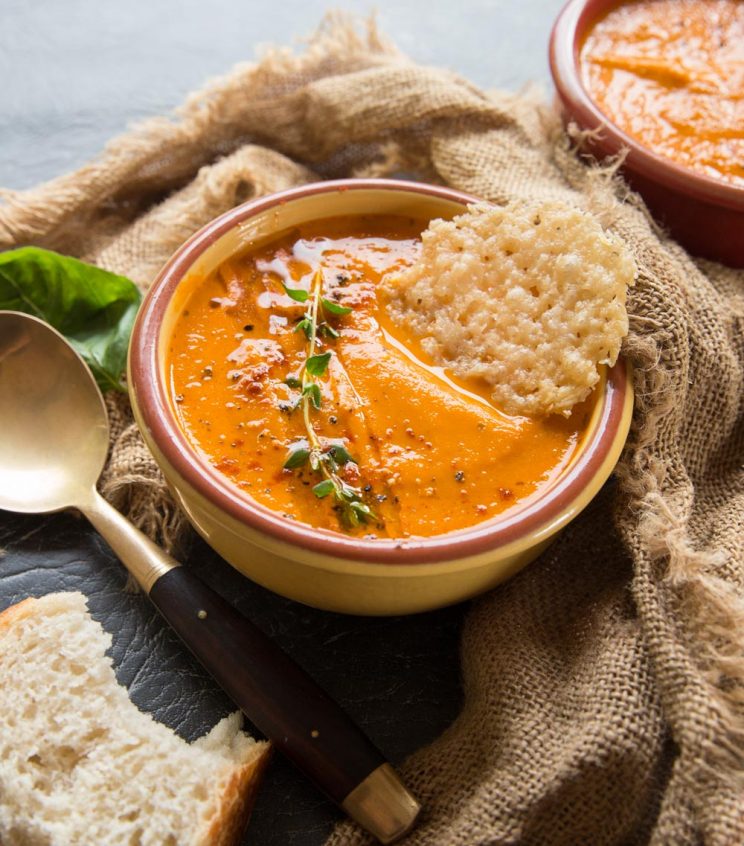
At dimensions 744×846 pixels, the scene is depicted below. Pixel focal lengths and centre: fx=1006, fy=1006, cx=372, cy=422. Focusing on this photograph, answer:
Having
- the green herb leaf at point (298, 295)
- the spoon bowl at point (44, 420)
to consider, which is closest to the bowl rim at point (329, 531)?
the green herb leaf at point (298, 295)

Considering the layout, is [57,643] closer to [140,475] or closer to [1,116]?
[140,475]

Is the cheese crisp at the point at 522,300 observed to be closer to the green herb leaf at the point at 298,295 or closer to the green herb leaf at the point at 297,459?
the green herb leaf at the point at 298,295

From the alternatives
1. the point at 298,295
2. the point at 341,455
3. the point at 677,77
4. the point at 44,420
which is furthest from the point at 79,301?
the point at 677,77

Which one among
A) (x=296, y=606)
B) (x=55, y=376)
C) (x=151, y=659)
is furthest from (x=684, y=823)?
(x=55, y=376)

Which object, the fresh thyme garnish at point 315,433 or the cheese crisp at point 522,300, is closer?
the fresh thyme garnish at point 315,433

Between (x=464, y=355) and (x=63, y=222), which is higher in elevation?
(x=464, y=355)

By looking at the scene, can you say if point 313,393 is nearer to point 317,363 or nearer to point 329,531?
point 317,363
